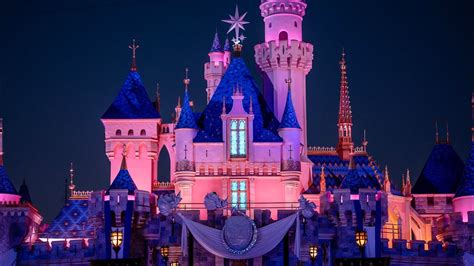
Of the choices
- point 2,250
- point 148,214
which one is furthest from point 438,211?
point 2,250

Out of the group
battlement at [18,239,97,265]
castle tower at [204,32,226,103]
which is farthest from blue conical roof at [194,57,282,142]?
battlement at [18,239,97,265]

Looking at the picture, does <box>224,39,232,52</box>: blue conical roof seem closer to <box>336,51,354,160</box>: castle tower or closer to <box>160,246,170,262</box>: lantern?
<box>336,51,354,160</box>: castle tower

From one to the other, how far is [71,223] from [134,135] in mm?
6457

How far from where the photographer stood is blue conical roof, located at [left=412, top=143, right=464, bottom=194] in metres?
85.1

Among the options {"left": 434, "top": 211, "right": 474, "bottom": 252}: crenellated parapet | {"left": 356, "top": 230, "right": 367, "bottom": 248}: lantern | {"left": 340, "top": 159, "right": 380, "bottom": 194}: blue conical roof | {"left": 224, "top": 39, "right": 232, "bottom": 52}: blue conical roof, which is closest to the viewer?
{"left": 356, "top": 230, "right": 367, "bottom": 248}: lantern

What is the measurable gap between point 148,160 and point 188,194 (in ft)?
23.9

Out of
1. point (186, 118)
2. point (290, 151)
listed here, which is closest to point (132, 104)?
point (186, 118)

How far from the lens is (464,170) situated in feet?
261

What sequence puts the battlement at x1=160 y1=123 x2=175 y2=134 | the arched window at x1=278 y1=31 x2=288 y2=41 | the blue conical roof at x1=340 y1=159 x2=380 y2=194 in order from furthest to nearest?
the battlement at x1=160 y1=123 x2=175 y2=134 → the arched window at x1=278 y1=31 x2=288 y2=41 → the blue conical roof at x1=340 y1=159 x2=380 y2=194

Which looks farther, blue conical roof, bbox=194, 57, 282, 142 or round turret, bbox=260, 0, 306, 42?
round turret, bbox=260, 0, 306, 42

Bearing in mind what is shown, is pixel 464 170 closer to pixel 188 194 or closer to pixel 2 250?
pixel 188 194

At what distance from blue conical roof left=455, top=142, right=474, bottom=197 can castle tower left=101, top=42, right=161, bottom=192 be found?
Answer: 18.5 m

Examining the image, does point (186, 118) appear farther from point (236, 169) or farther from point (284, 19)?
point (284, 19)

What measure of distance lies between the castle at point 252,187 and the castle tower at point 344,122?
0.29 feet
